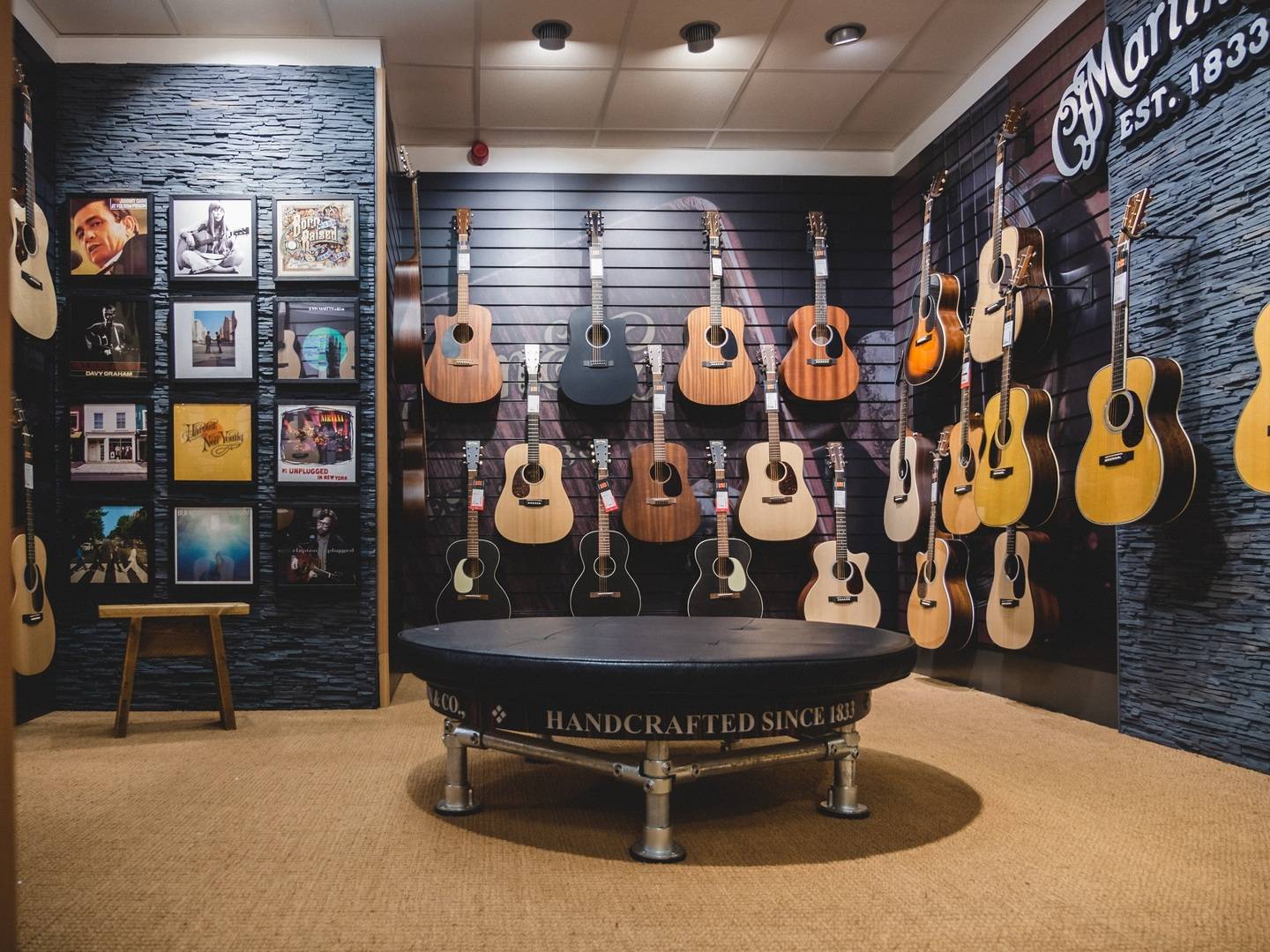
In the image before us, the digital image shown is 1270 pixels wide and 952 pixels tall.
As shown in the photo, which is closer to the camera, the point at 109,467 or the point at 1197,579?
the point at 1197,579

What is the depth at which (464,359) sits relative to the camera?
478cm

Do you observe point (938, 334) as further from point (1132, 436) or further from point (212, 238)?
point (212, 238)

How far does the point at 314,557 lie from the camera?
3.91 meters

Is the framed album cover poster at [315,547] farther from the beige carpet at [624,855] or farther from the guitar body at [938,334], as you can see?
the guitar body at [938,334]

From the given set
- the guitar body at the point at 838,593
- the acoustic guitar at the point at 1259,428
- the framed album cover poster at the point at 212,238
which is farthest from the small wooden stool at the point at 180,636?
the acoustic guitar at the point at 1259,428

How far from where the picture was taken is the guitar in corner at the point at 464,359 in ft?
15.6

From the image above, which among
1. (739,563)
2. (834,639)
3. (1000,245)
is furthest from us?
(739,563)

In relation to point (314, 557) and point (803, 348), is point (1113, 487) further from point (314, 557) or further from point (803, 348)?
point (314, 557)

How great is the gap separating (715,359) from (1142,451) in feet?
7.99

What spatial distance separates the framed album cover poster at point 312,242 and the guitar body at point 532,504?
1.32 m

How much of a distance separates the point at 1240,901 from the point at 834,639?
3.24 feet

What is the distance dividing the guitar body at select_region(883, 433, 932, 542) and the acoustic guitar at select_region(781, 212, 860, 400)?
0.46m

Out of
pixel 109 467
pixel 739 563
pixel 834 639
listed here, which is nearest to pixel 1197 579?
pixel 834 639

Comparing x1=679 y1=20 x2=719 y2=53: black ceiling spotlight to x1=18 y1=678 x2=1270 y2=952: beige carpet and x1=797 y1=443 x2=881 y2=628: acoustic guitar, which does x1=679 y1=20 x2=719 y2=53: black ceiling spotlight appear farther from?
x1=18 y1=678 x2=1270 y2=952: beige carpet
